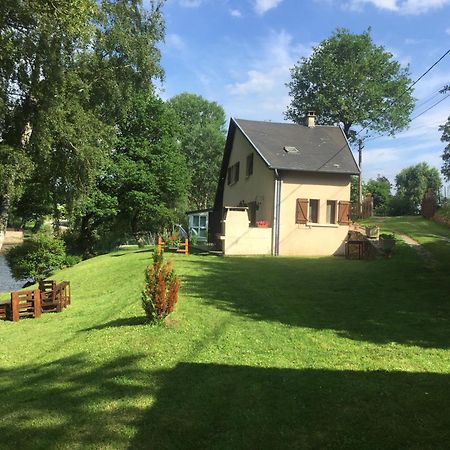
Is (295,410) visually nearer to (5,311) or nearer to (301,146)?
(5,311)

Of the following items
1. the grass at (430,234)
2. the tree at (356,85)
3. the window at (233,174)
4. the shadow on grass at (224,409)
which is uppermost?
the tree at (356,85)

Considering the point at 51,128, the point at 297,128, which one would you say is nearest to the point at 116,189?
the point at 297,128

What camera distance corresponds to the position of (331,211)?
2344cm

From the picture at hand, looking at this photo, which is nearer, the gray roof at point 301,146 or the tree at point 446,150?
the gray roof at point 301,146

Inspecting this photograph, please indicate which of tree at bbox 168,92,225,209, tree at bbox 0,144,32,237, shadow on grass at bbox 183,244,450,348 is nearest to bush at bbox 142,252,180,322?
shadow on grass at bbox 183,244,450,348

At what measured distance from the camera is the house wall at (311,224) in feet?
74.4

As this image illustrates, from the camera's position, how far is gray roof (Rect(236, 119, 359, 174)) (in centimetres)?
2295

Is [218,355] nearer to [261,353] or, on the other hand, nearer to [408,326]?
[261,353]

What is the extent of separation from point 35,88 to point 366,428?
45.7 feet

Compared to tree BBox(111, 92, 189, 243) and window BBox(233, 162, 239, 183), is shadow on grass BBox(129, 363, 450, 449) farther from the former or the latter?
tree BBox(111, 92, 189, 243)

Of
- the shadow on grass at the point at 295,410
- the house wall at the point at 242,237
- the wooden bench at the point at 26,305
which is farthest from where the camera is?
the house wall at the point at 242,237

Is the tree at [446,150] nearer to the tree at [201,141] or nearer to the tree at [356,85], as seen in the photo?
the tree at [356,85]

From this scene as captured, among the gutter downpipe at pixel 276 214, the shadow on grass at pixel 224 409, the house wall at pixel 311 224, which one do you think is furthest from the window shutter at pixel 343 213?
the shadow on grass at pixel 224 409

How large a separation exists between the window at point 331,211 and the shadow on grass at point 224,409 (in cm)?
1754
